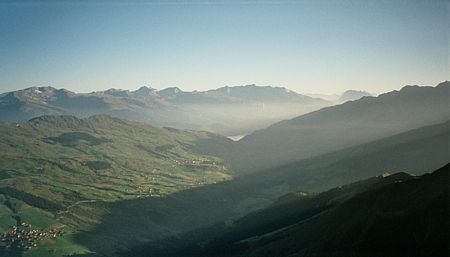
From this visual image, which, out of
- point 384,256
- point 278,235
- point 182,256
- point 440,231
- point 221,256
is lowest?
point 182,256

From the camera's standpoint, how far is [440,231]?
87.2m

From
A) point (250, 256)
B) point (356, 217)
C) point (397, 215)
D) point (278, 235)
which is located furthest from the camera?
point (278, 235)

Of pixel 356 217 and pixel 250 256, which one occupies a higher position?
pixel 356 217

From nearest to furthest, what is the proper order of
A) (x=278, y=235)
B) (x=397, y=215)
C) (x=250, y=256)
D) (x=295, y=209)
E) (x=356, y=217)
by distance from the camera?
1. (x=397, y=215)
2. (x=356, y=217)
3. (x=250, y=256)
4. (x=278, y=235)
5. (x=295, y=209)

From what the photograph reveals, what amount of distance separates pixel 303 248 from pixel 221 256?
44.9 m

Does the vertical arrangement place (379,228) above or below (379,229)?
above

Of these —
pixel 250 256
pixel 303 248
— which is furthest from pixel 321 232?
pixel 250 256

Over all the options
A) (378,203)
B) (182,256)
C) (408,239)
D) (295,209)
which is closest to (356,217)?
(378,203)

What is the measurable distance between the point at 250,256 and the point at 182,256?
59017 mm

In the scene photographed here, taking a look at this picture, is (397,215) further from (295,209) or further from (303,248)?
(295,209)

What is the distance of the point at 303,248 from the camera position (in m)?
120

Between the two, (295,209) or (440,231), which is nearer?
(440,231)

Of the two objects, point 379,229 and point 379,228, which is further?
point 379,228

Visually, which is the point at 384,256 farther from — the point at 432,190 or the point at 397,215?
the point at 432,190
